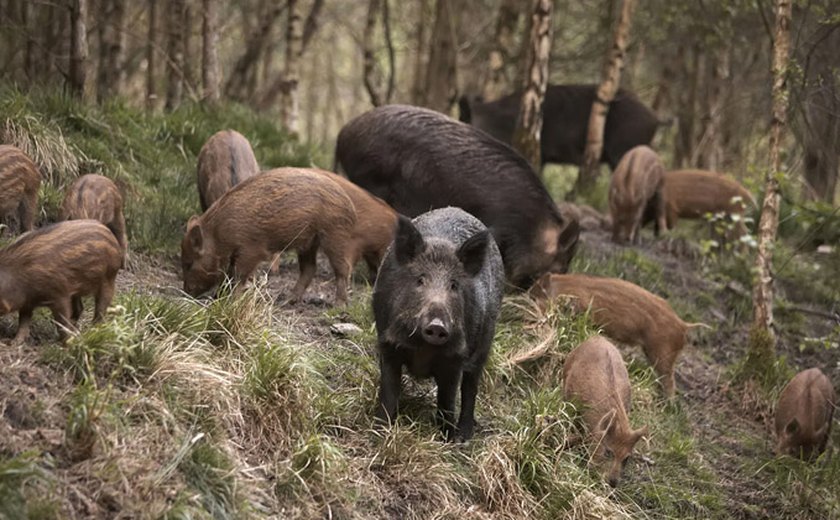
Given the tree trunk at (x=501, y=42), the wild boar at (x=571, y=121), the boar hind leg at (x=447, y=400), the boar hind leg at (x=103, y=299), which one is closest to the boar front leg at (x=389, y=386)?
the boar hind leg at (x=447, y=400)

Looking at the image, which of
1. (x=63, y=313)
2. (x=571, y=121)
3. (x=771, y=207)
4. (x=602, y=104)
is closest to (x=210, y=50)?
(x=602, y=104)

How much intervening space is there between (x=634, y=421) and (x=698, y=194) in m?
5.60

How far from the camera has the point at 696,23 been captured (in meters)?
16.0

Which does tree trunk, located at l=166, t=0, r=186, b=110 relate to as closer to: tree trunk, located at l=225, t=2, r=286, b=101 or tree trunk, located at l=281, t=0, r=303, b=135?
tree trunk, located at l=281, t=0, r=303, b=135

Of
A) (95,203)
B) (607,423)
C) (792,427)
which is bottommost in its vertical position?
(792,427)

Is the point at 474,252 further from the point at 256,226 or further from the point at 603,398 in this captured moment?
the point at 256,226

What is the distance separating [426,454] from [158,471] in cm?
170

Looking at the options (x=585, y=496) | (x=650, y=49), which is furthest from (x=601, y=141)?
(x=585, y=496)

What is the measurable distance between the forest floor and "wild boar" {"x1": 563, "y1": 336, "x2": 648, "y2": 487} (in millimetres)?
239

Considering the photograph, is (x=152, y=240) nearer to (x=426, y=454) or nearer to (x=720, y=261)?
(x=426, y=454)

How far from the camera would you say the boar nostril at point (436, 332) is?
20.3ft

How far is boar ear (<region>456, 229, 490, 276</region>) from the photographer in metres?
6.77

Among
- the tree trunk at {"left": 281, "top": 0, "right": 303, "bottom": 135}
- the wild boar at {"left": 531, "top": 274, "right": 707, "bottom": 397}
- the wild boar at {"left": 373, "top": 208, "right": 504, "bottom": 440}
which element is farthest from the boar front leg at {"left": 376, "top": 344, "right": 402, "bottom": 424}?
the tree trunk at {"left": 281, "top": 0, "right": 303, "bottom": 135}

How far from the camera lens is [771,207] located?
9836 mm
